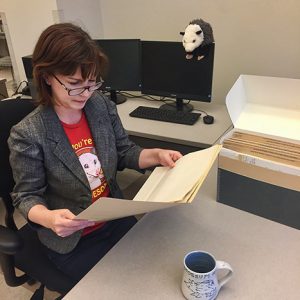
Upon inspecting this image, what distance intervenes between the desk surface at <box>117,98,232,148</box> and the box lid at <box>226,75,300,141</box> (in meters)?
0.36

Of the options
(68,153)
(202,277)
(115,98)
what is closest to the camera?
(202,277)

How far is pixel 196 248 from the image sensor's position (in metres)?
0.87

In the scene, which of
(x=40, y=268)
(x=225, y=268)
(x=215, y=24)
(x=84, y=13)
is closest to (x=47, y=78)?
(x=40, y=268)

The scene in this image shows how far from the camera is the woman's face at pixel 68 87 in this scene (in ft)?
3.19

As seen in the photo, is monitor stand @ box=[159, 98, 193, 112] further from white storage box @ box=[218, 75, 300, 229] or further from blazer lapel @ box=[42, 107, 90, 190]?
blazer lapel @ box=[42, 107, 90, 190]

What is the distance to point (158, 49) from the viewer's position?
6.21 ft

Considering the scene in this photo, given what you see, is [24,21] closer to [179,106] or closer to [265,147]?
[179,106]

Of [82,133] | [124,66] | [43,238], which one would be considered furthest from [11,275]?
[124,66]

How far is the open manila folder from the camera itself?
69 centimetres

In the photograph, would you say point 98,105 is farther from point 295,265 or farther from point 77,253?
point 295,265

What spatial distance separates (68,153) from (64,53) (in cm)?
32

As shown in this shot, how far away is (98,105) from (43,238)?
512mm

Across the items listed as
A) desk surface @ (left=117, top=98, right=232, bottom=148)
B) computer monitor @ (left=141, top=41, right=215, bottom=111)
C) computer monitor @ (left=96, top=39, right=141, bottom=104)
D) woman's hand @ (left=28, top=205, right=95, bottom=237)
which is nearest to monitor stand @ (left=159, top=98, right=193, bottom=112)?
computer monitor @ (left=141, top=41, right=215, bottom=111)

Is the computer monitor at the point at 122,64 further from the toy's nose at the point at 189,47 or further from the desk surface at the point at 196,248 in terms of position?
the desk surface at the point at 196,248
